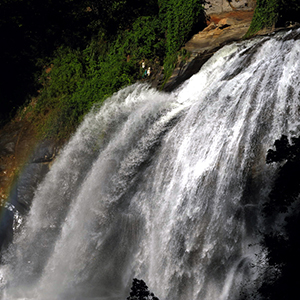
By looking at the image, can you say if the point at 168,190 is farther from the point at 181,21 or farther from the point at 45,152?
the point at 181,21

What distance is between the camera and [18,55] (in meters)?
16.1

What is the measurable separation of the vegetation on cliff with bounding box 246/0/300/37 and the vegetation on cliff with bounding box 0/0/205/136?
8.01 feet

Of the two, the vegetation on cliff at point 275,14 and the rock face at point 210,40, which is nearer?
the vegetation on cliff at point 275,14

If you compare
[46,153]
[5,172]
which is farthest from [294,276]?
[5,172]

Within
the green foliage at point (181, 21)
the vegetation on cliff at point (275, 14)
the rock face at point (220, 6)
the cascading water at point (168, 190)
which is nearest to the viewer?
the cascading water at point (168, 190)

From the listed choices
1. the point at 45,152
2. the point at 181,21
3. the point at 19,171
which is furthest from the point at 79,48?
the point at 19,171

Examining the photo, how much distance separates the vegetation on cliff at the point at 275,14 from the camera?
955 centimetres

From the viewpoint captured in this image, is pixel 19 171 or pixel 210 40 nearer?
pixel 210 40

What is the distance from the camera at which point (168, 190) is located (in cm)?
851

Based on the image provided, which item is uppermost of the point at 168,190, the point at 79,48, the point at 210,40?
the point at 79,48

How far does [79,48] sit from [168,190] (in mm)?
8612

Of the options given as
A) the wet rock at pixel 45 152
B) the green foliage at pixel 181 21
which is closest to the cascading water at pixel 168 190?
the wet rock at pixel 45 152

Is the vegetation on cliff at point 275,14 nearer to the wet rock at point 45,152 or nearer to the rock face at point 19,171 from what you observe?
the wet rock at point 45,152

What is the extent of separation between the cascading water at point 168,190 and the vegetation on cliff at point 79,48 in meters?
1.13
